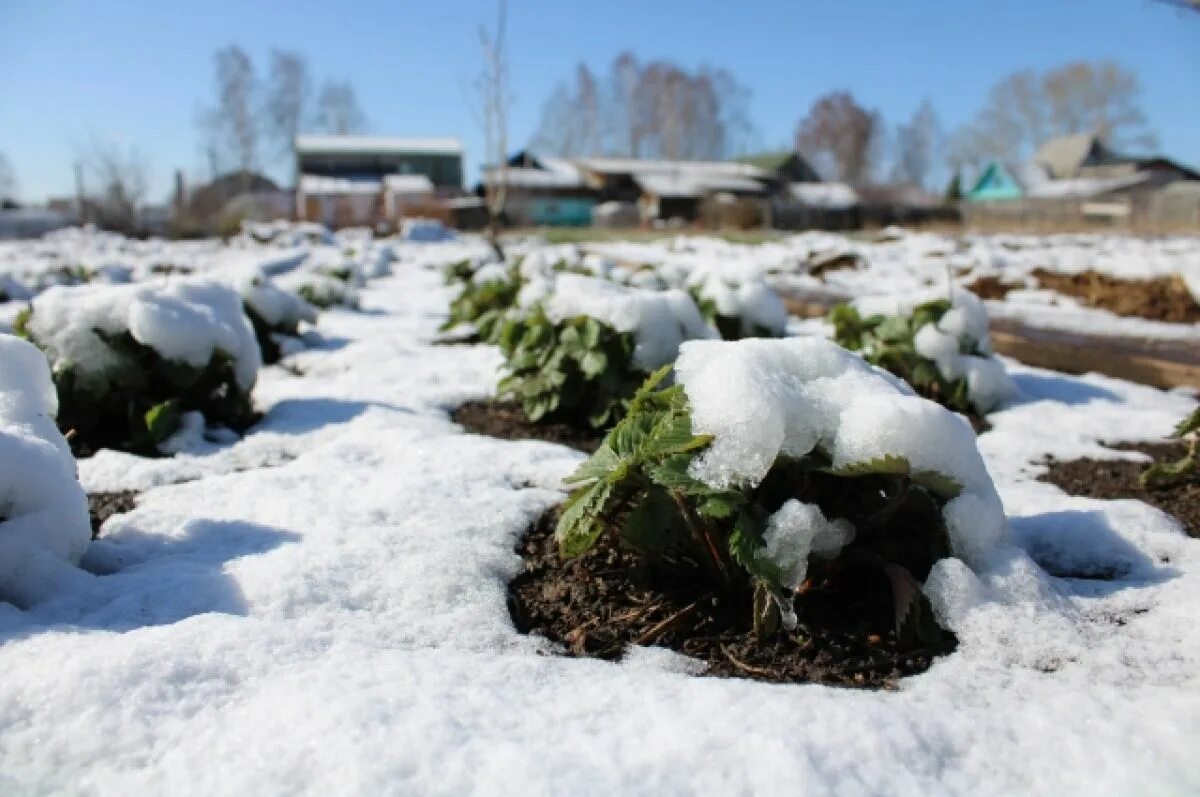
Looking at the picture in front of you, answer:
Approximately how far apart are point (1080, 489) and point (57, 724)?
2.97 metres

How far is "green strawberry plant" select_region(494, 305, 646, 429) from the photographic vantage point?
3732 mm

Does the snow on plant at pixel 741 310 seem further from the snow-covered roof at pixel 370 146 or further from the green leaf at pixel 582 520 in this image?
the snow-covered roof at pixel 370 146

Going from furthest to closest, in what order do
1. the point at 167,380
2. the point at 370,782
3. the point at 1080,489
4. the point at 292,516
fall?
1. the point at 167,380
2. the point at 1080,489
3. the point at 292,516
4. the point at 370,782

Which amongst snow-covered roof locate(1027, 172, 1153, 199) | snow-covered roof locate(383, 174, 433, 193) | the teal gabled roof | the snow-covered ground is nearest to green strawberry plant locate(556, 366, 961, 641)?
the snow-covered ground

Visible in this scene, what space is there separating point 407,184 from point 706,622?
5109 centimetres

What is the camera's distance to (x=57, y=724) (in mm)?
1437

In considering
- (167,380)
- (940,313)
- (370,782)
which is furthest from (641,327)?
(370,782)

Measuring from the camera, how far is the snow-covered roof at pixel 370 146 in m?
54.4

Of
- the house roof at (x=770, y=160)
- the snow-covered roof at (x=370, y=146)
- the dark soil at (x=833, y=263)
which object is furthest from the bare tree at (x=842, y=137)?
the dark soil at (x=833, y=263)

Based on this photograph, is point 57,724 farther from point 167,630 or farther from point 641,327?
point 641,327

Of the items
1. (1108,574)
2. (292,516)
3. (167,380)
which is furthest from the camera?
(167,380)

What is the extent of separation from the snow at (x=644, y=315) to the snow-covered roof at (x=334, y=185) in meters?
47.9

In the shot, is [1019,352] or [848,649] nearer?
[848,649]

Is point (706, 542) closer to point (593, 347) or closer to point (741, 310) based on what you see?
point (593, 347)
